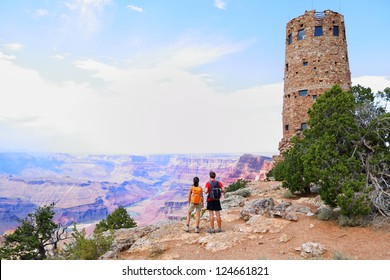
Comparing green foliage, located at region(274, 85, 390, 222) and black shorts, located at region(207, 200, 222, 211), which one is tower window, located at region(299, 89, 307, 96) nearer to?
green foliage, located at region(274, 85, 390, 222)

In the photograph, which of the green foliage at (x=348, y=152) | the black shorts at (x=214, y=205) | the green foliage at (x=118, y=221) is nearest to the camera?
the black shorts at (x=214, y=205)

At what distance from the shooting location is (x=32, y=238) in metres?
21.1

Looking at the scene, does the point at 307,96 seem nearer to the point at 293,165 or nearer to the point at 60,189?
the point at 293,165

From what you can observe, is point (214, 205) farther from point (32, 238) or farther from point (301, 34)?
point (301, 34)

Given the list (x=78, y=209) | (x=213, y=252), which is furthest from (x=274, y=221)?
(x=78, y=209)

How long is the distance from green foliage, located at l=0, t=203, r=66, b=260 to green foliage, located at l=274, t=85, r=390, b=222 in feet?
61.2

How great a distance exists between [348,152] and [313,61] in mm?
22030

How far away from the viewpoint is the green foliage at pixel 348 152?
461 inches

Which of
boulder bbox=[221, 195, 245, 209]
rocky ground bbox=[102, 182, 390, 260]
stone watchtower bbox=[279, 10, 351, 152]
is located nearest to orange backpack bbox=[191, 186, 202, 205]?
rocky ground bbox=[102, 182, 390, 260]

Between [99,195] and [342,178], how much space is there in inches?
7272

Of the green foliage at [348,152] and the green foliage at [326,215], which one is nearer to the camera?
the green foliage at [348,152]

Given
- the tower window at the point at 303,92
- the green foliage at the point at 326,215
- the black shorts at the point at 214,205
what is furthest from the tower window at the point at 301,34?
the black shorts at the point at 214,205

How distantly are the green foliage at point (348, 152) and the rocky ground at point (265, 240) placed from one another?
1213mm

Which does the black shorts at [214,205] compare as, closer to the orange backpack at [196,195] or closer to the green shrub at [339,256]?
the orange backpack at [196,195]
